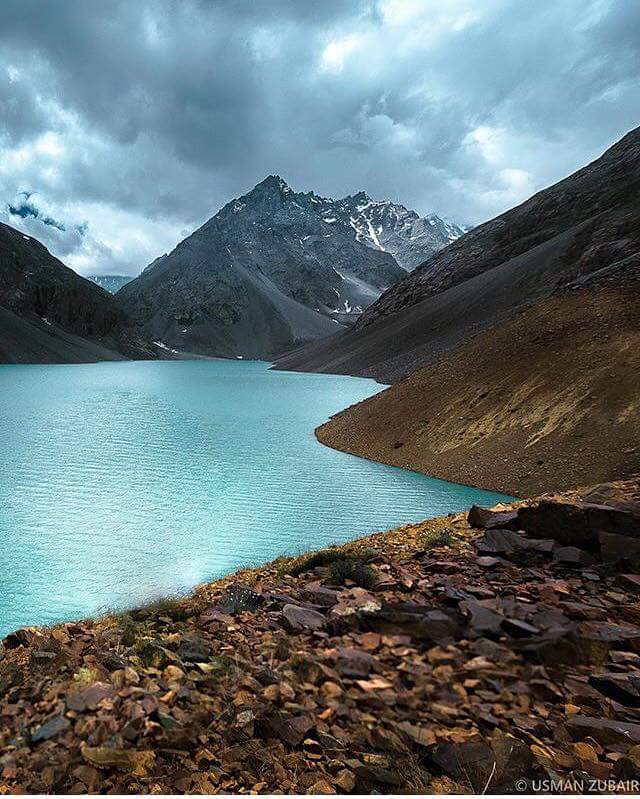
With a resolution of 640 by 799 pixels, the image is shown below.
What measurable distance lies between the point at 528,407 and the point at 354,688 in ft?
79.8

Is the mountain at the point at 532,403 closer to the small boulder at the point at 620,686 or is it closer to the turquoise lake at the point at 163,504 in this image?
the turquoise lake at the point at 163,504

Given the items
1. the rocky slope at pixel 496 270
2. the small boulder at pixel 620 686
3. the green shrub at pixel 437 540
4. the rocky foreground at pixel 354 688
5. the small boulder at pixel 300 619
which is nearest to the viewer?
the rocky foreground at pixel 354 688

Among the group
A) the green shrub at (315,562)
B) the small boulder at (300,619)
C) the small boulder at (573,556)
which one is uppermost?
the small boulder at (573,556)

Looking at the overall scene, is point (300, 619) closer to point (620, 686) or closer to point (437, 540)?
point (620, 686)

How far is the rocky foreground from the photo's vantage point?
4.59 metres

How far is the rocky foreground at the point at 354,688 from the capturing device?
4.59 meters

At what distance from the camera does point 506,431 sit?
26188 millimetres

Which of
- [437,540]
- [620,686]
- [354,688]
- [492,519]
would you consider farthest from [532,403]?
[354,688]

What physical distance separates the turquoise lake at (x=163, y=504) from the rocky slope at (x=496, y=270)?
50.9 metres

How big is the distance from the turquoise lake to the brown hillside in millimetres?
2134

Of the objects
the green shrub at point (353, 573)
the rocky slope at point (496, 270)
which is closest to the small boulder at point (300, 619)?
the green shrub at point (353, 573)

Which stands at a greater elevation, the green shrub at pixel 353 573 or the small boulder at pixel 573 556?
the small boulder at pixel 573 556

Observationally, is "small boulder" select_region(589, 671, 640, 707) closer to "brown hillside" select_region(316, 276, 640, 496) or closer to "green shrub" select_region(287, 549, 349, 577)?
"green shrub" select_region(287, 549, 349, 577)

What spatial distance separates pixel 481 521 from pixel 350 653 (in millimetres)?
7306
